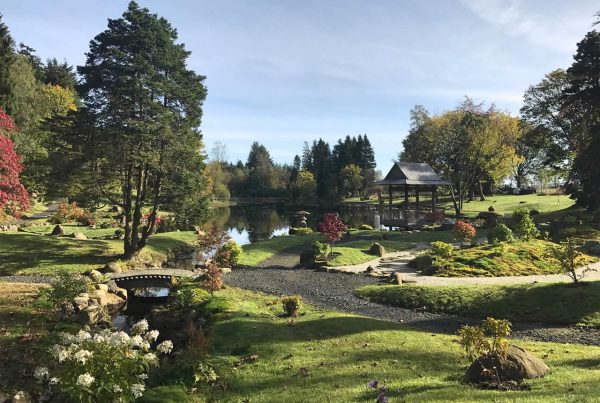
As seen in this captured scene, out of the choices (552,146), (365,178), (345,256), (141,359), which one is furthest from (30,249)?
(365,178)

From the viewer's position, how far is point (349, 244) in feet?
110

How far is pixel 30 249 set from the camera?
25234 millimetres

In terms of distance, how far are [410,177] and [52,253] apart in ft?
113

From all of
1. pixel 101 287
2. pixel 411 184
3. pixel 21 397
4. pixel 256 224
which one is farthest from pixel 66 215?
pixel 411 184

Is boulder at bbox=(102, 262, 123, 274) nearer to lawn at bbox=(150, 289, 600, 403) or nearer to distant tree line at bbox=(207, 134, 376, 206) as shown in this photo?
lawn at bbox=(150, 289, 600, 403)

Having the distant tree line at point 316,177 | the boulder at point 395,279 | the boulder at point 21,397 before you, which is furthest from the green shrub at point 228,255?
the distant tree line at point 316,177

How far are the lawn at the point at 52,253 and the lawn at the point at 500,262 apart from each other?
19.4 m

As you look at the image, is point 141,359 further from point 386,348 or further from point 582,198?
point 582,198

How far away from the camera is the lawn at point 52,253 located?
76.1 ft

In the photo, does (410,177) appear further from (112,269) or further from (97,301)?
(97,301)

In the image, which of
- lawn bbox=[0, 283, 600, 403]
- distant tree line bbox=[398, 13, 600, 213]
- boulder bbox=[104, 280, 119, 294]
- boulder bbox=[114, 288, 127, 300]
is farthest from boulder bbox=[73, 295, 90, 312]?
distant tree line bbox=[398, 13, 600, 213]

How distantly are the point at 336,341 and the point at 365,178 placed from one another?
90921 mm

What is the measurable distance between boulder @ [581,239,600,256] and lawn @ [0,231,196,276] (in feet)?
93.0


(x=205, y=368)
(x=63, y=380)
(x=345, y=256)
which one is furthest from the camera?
(x=345, y=256)
